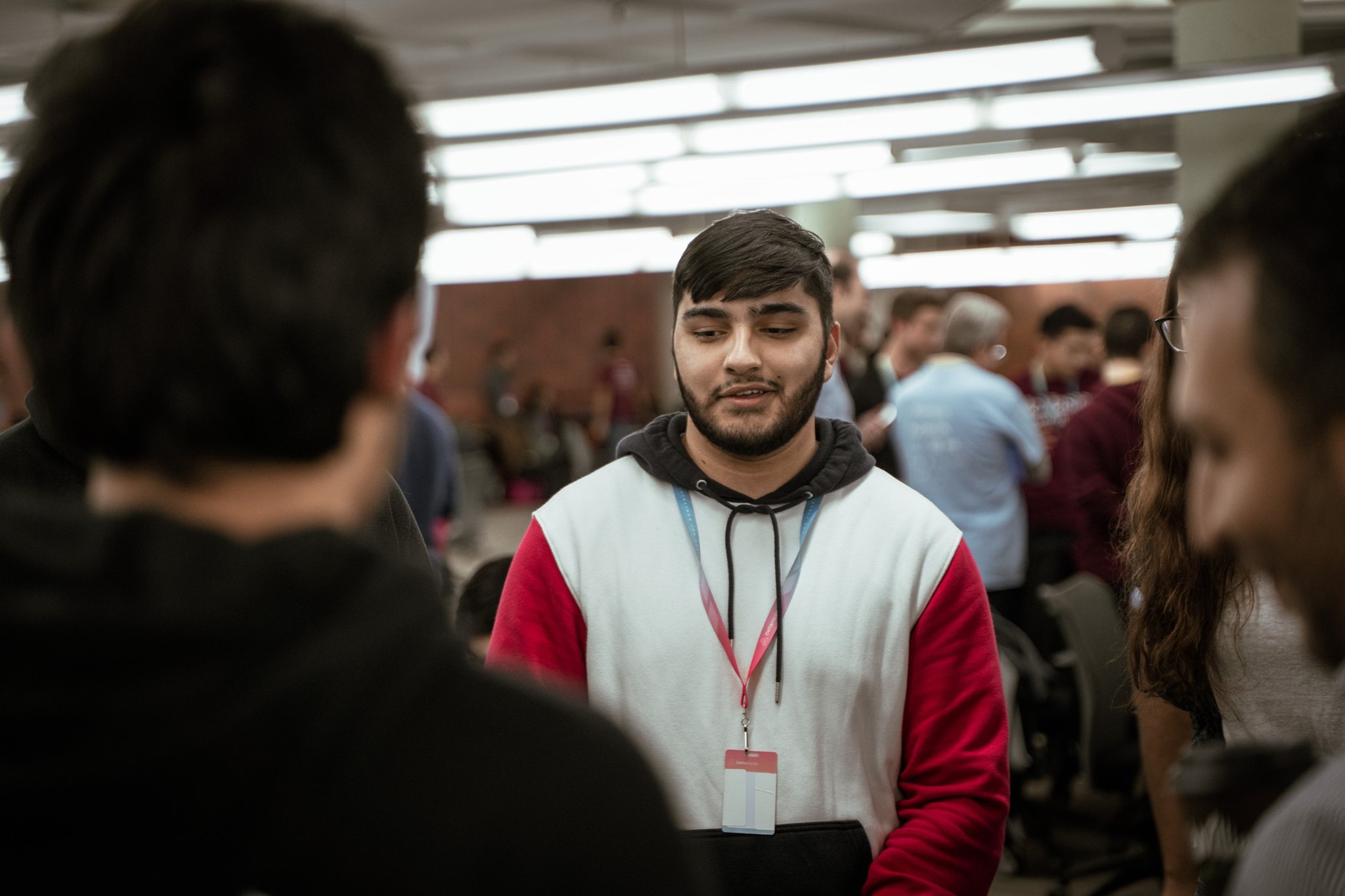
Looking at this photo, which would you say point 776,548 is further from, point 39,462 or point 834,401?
point 834,401

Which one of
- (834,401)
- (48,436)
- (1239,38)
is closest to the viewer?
(48,436)

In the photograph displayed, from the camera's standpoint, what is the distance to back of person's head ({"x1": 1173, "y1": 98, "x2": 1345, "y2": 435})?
2.37ft

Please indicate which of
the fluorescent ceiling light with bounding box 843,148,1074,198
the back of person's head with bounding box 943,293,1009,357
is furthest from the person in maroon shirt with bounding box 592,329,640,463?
the back of person's head with bounding box 943,293,1009,357

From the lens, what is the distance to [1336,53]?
476 centimetres

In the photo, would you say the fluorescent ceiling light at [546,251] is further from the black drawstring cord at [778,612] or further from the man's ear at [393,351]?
the man's ear at [393,351]

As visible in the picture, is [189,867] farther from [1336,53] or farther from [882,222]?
[882,222]

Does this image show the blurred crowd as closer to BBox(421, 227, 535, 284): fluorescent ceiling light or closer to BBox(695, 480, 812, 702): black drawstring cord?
BBox(695, 480, 812, 702): black drawstring cord

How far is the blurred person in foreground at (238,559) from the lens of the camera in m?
0.58

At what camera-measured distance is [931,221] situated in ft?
44.2

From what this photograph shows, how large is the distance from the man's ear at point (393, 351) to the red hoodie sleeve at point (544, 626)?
101 centimetres

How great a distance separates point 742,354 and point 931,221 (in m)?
12.3

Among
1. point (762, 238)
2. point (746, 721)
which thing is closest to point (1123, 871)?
point (746, 721)

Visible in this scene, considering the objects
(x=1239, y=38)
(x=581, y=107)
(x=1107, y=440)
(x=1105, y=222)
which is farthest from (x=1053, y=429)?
(x=1105, y=222)

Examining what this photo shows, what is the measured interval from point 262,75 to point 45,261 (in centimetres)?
16
